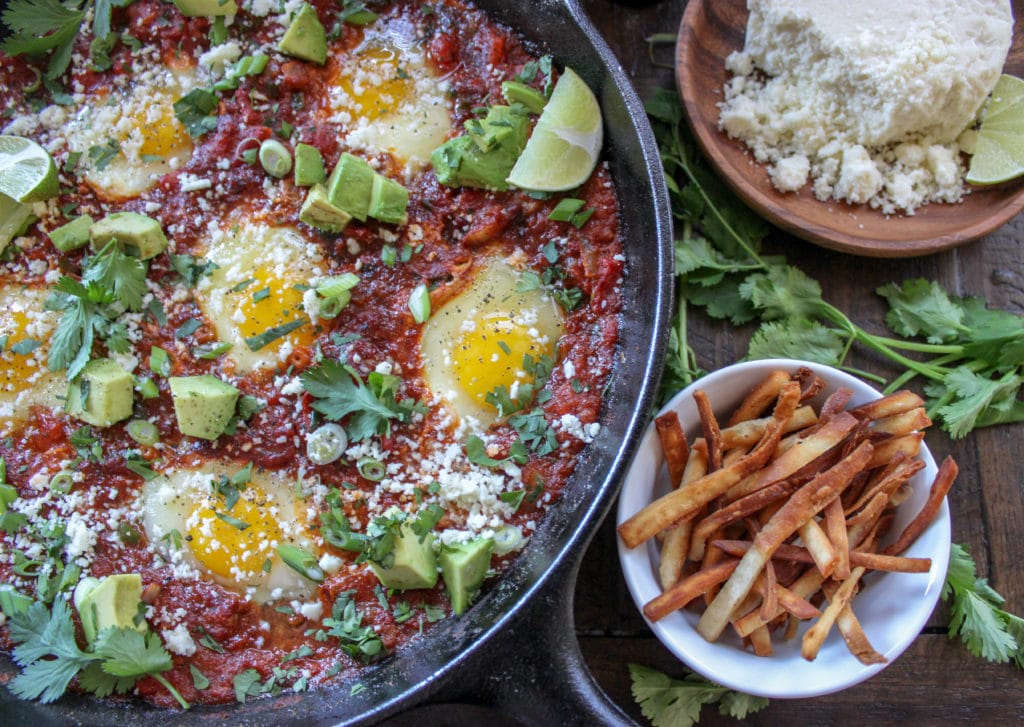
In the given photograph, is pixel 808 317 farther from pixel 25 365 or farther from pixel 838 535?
pixel 25 365

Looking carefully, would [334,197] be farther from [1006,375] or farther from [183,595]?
[1006,375]

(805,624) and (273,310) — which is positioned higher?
(273,310)

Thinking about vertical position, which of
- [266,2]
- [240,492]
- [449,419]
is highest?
[266,2]

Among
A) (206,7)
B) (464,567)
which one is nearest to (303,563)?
(464,567)

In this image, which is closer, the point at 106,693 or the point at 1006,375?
the point at 106,693

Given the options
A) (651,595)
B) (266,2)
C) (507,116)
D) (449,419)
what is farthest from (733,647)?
(266,2)

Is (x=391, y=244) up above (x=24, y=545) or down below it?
above

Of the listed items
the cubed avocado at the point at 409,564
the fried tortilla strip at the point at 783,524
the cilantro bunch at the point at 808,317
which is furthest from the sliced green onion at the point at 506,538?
the cilantro bunch at the point at 808,317
